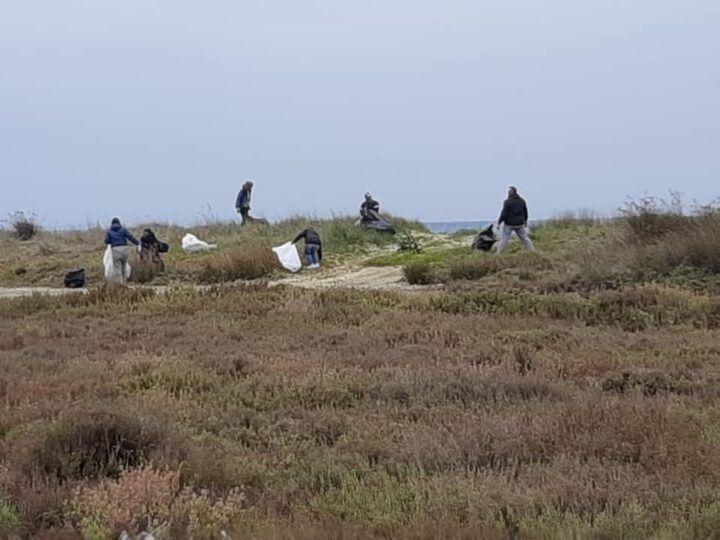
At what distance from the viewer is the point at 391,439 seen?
801cm

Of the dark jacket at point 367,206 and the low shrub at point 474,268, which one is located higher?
the dark jacket at point 367,206

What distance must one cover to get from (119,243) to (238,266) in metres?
3.08

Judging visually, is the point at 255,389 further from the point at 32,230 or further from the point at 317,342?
the point at 32,230

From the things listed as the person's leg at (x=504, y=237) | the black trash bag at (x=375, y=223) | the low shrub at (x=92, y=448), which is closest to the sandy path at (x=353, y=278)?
the person's leg at (x=504, y=237)

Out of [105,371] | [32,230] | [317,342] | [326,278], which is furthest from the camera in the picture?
[32,230]

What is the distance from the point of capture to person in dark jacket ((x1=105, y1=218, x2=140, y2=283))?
81.4 feet

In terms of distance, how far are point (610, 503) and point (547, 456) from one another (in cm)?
143

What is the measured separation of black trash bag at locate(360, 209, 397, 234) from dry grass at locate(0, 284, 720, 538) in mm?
18518

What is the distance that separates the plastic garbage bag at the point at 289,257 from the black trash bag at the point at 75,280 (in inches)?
201

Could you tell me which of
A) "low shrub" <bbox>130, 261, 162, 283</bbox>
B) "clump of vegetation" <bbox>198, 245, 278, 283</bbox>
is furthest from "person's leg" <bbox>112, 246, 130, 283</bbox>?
"clump of vegetation" <bbox>198, 245, 278, 283</bbox>

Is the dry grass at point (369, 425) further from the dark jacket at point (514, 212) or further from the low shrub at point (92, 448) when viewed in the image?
the dark jacket at point (514, 212)

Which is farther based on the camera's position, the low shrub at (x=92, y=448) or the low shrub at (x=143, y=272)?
the low shrub at (x=143, y=272)

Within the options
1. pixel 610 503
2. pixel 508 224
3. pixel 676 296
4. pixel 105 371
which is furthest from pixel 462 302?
pixel 610 503

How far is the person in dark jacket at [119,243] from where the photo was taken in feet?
81.4
